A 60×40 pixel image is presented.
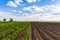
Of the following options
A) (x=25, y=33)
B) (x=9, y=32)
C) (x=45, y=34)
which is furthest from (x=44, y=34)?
(x=9, y=32)

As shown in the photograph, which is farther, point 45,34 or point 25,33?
point 25,33

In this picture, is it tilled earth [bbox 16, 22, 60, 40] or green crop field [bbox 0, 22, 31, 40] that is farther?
tilled earth [bbox 16, 22, 60, 40]

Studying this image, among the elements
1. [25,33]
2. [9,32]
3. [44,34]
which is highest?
[9,32]

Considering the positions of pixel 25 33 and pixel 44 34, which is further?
pixel 25 33

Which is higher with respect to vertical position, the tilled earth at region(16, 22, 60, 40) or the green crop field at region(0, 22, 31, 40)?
the green crop field at region(0, 22, 31, 40)

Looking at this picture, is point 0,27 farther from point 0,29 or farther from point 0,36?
point 0,36

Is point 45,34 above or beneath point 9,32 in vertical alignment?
beneath

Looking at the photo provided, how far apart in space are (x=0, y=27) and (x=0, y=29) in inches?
37.4

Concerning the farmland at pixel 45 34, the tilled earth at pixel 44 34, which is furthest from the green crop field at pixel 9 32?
the farmland at pixel 45 34

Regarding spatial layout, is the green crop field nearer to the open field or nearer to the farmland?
the open field

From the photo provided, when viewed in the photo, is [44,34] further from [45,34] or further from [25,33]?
[25,33]

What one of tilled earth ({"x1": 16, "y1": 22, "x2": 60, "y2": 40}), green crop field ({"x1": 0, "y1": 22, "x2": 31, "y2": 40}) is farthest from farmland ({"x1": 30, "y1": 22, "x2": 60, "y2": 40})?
green crop field ({"x1": 0, "y1": 22, "x2": 31, "y2": 40})

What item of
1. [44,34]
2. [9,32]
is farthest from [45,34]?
[9,32]

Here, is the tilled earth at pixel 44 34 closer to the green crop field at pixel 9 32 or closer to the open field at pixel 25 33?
the open field at pixel 25 33
